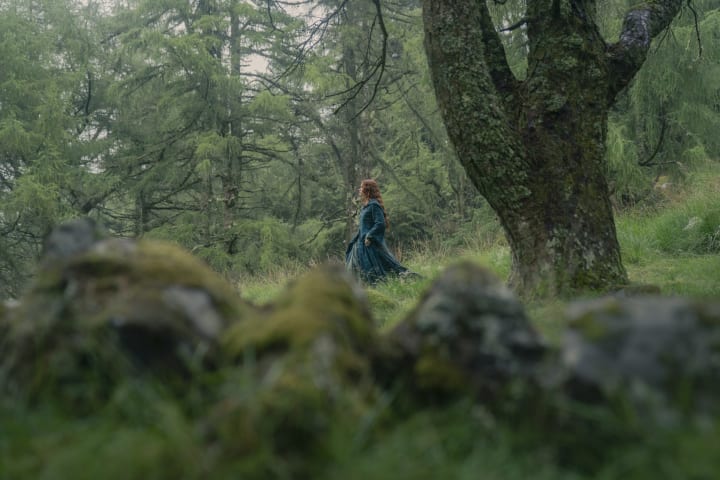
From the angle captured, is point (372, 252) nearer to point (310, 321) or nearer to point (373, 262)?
point (373, 262)

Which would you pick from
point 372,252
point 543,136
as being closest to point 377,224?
point 372,252

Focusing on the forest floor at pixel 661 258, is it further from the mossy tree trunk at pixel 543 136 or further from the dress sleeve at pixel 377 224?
the dress sleeve at pixel 377 224

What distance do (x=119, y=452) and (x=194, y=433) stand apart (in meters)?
0.18

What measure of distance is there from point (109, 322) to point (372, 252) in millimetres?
8273

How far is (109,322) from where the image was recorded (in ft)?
5.97

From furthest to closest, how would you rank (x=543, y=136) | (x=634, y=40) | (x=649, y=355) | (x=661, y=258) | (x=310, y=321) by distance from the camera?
(x=661, y=258)
(x=634, y=40)
(x=543, y=136)
(x=310, y=321)
(x=649, y=355)

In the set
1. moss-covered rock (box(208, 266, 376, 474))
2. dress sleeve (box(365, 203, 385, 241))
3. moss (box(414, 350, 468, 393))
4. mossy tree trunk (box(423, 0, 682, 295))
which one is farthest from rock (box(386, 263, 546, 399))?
dress sleeve (box(365, 203, 385, 241))

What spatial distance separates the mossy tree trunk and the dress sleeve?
4.94 meters

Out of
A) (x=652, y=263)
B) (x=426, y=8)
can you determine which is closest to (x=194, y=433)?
(x=426, y=8)

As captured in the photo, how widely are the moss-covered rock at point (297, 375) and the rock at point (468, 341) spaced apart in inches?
6.2

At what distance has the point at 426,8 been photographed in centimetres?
506

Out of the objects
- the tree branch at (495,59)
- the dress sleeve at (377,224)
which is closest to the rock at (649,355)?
the tree branch at (495,59)

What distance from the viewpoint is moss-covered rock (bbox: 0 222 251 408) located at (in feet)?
5.91

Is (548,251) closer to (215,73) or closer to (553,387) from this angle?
(553,387)
